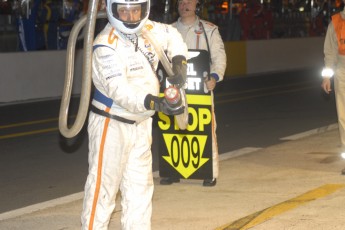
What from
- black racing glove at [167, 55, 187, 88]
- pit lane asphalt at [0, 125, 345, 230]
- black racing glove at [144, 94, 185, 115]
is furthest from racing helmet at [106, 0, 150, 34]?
pit lane asphalt at [0, 125, 345, 230]

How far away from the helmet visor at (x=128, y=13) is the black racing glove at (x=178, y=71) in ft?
1.34

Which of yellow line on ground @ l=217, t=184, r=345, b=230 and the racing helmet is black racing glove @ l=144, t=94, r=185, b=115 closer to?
the racing helmet

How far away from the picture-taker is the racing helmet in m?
6.05

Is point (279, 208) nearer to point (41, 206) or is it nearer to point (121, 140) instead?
point (41, 206)

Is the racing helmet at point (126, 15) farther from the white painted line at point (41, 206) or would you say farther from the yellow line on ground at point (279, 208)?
the white painted line at point (41, 206)

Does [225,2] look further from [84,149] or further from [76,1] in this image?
[84,149]

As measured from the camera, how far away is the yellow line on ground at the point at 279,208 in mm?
7461

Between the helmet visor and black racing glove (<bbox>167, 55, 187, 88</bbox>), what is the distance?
0.41 m

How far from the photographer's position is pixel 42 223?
25.4 feet

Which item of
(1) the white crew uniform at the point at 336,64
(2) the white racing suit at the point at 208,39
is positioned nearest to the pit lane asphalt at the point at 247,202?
(2) the white racing suit at the point at 208,39

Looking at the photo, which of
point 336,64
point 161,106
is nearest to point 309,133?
point 336,64

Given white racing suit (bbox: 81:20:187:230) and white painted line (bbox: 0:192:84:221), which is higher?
white racing suit (bbox: 81:20:187:230)

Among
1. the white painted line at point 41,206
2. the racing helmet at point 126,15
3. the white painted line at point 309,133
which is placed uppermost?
the racing helmet at point 126,15

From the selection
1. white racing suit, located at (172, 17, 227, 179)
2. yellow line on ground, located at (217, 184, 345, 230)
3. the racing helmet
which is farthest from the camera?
white racing suit, located at (172, 17, 227, 179)
